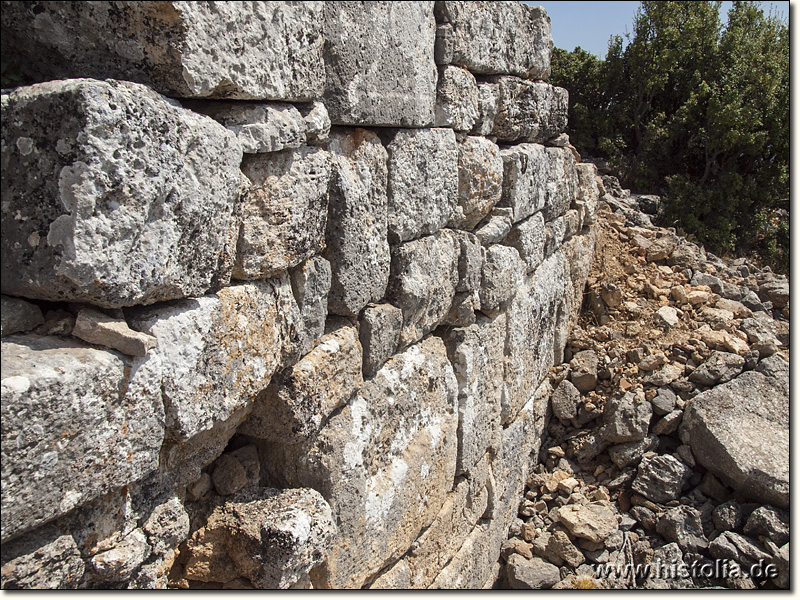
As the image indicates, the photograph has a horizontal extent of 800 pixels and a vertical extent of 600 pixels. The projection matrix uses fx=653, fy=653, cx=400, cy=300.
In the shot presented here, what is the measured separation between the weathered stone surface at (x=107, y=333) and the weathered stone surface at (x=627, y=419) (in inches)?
153

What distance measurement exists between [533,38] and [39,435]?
371cm

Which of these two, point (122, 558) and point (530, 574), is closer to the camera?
point (122, 558)

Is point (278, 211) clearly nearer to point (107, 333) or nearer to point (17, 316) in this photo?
point (107, 333)

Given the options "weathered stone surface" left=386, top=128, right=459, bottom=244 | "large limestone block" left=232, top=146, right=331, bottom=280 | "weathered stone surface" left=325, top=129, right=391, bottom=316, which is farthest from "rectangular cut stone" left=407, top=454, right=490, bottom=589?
"large limestone block" left=232, top=146, right=331, bottom=280

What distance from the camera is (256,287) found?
1.91 meters

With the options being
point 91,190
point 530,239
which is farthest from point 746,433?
point 91,190

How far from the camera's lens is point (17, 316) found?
140 cm

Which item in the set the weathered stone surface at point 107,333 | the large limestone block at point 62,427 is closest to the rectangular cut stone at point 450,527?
→ the large limestone block at point 62,427

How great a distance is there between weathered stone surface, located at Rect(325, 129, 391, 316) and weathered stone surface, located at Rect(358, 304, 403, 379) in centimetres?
6

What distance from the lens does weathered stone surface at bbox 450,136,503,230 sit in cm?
320

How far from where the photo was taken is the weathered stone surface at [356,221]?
2.24 metres

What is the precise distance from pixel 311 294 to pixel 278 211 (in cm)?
35

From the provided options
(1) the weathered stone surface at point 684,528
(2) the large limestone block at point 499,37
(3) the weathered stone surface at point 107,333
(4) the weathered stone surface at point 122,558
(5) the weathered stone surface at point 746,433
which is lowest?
(1) the weathered stone surface at point 684,528

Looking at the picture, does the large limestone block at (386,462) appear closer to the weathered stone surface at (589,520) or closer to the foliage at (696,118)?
the weathered stone surface at (589,520)
